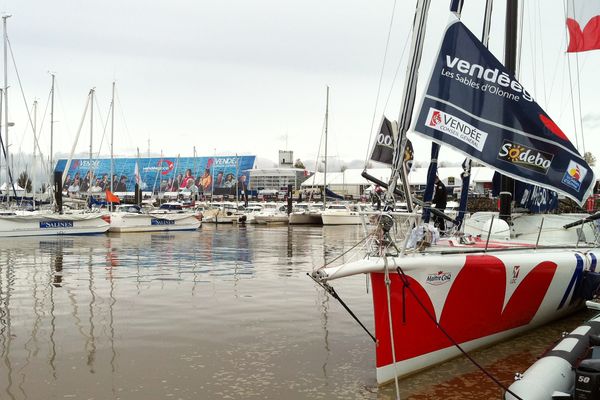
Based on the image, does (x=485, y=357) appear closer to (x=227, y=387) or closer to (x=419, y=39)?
(x=227, y=387)

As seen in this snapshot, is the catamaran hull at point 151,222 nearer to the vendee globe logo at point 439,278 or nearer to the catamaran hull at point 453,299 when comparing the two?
the catamaran hull at point 453,299

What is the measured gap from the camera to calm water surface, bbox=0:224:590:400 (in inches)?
254

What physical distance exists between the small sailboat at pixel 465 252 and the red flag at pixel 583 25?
19.2ft

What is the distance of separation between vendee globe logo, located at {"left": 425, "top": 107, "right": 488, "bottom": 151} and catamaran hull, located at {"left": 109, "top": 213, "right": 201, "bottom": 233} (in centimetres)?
2949

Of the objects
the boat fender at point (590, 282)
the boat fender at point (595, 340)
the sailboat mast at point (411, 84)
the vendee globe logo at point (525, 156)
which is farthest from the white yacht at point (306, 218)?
the boat fender at point (595, 340)

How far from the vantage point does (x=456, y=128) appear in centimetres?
758

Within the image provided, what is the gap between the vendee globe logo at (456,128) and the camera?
7426 millimetres

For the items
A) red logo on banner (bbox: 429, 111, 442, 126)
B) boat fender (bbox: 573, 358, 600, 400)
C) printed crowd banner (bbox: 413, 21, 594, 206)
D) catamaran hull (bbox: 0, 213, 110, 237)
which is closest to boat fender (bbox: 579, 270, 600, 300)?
printed crowd banner (bbox: 413, 21, 594, 206)

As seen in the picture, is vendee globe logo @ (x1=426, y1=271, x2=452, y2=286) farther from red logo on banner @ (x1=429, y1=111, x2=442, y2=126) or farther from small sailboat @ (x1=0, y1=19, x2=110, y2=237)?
small sailboat @ (x1=0, y1=19, x2=110, y2=237)

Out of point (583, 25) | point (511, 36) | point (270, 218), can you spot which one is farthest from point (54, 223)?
point (583, 25)

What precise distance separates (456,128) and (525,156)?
1.28 m

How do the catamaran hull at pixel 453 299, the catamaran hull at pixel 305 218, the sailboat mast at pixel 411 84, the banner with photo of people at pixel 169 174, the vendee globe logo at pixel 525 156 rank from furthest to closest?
the banner with photo of people at pixel 169 174 → the catamaran hull at pixel 305 218 → the vendee globe logo at pixel 525 156 → the sailboat mast at pixel 411 84 → the catamaran hull at pixel 453 299

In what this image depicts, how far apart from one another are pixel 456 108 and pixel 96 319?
668 cm

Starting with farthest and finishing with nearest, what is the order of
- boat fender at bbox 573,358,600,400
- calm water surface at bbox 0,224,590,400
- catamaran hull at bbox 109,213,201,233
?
catamaran hull at bbox 109,213,201,233 → calm water surface at bbox 0,224,590,400 → boat fender at bbox 573,358,600,400
